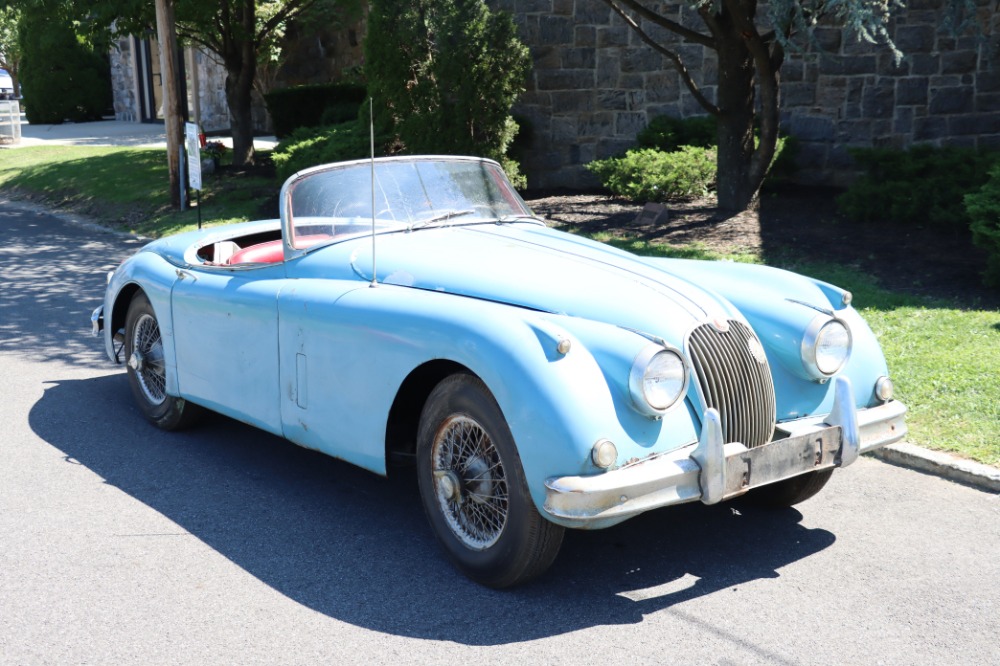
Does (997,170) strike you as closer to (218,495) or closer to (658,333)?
(658,333)

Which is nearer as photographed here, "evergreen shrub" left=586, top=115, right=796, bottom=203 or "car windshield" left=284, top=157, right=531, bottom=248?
"car windshield" left=284, top=157, right=531, bottom=248

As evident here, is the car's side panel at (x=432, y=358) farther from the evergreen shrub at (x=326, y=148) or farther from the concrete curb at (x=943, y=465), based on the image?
the evergreen shrub at (x=326, y=148)

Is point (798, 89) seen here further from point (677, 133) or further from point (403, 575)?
point (403, 575)

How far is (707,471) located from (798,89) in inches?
416

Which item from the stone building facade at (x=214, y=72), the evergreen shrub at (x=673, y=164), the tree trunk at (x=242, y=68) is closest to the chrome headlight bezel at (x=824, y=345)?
Result: the evergreen shrub at (x=673, y=164)

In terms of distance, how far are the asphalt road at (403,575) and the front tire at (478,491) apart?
14 cm

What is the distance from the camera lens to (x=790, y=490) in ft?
15.6

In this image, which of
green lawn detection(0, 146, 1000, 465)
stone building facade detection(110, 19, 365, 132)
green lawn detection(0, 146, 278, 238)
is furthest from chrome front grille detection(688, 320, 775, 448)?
stone building facade detection(110, 19, 365, 132)

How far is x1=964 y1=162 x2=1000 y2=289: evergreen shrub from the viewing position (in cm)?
816

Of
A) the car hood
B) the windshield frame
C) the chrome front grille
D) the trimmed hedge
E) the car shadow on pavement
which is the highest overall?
the trimmed hedge

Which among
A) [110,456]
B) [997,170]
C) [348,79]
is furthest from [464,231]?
[348,79]

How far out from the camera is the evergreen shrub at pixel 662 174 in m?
12.4

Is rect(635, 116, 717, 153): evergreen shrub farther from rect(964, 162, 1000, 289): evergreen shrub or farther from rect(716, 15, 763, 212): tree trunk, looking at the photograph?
rect(964, 162, 1000, 289): evergreen shrub

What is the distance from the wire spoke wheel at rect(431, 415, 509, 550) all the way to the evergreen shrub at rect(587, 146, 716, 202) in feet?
→ 28.4
